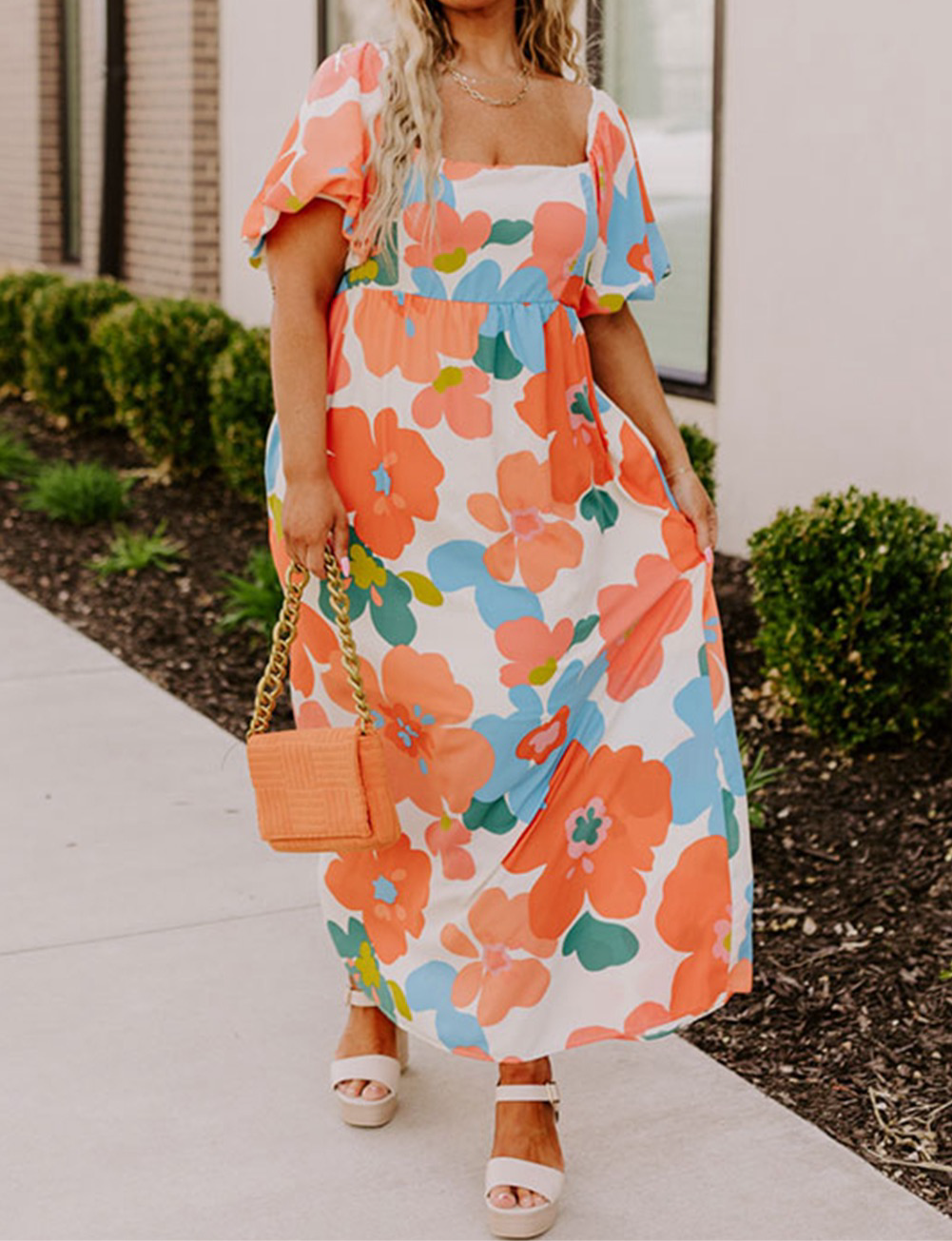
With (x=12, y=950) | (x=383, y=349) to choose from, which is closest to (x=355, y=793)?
(x=383, y=349)

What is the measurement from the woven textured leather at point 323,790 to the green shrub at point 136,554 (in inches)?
185

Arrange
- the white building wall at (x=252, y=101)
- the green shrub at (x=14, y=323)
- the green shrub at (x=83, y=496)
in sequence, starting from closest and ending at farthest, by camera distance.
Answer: the green shrub at (x=83, y=496), the white building wall at (x=252, y=101), the green shrub at (x=14, y=323)

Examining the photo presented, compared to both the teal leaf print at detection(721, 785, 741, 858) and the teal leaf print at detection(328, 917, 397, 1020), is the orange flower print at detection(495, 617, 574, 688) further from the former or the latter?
the teal leaf print at detection(328, 917, 397, 1020)

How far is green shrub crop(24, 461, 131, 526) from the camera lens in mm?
8391

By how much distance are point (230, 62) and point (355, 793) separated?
8889mm

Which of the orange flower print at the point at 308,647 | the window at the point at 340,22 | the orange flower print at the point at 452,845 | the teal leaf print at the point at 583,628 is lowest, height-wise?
the orange flower print at the point at 452,845

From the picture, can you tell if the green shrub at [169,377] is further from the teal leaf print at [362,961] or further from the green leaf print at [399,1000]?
the green leaf print at [399,1000]

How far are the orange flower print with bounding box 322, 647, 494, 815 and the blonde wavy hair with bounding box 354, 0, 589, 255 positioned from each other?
66 centimetres

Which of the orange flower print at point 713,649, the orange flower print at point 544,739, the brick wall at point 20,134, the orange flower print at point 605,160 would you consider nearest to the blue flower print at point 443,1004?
the orange flower print at point 544,739

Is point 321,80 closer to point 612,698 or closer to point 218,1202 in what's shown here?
point 612,698

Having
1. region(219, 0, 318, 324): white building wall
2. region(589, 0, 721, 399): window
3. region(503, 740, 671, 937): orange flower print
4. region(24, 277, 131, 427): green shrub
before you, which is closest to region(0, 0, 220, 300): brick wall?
region(219, 0, 318, 324): white building wall

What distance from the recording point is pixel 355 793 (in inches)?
117

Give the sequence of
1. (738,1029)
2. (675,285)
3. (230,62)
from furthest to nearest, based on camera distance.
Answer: (230,62)
(675,285)
(738,1029)

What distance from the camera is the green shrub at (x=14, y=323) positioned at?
11797 millimetres
